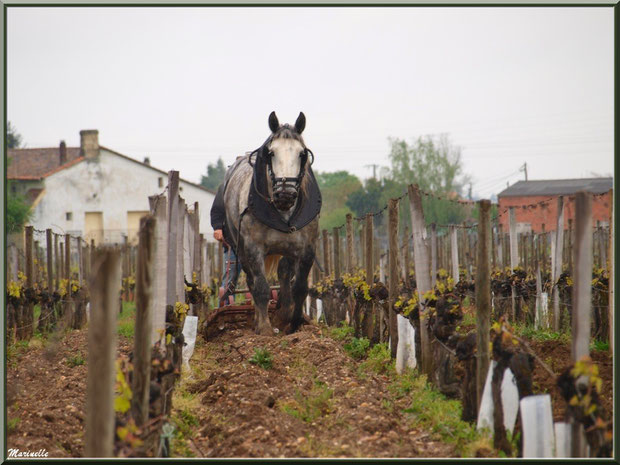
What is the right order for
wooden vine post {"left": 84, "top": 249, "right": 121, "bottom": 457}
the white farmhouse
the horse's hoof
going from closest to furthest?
wooden vine post {"left": 84, "top": 249, "right": 121, "bottom": 457} → the horse's hoof → the white farmhouse

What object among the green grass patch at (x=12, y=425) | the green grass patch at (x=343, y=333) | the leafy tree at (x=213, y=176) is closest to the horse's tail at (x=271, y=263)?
the green grass patch at (x=343, y=333)

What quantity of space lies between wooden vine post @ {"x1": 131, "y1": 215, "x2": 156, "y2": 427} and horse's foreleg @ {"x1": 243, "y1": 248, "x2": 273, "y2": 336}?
594 centimetres

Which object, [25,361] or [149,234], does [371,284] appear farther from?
[149,234]

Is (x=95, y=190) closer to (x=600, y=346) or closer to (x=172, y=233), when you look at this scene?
(x=172, y=233)

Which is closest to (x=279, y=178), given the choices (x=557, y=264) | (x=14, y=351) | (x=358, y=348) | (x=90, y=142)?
(x=358, y=348)

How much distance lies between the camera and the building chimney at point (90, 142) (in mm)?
51375

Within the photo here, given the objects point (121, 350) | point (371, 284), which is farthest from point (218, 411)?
point (371, 284)

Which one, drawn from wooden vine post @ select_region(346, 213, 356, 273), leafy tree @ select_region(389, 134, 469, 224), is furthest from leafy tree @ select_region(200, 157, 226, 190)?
wooden vine post @ select_region(346, 213, 356, 273)

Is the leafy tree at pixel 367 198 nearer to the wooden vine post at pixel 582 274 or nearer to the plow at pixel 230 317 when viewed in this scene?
the plow at pixel 230 317

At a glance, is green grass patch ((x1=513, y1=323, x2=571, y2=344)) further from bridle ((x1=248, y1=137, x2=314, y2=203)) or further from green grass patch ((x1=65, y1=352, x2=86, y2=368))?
green grass patch ((x1=65, y1=352, x2=86, y2=368))

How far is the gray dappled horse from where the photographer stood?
1025cm

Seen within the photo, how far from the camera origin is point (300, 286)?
11.6 m

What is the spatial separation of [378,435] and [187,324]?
4.71 metres

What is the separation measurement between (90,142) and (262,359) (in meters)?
45.2
